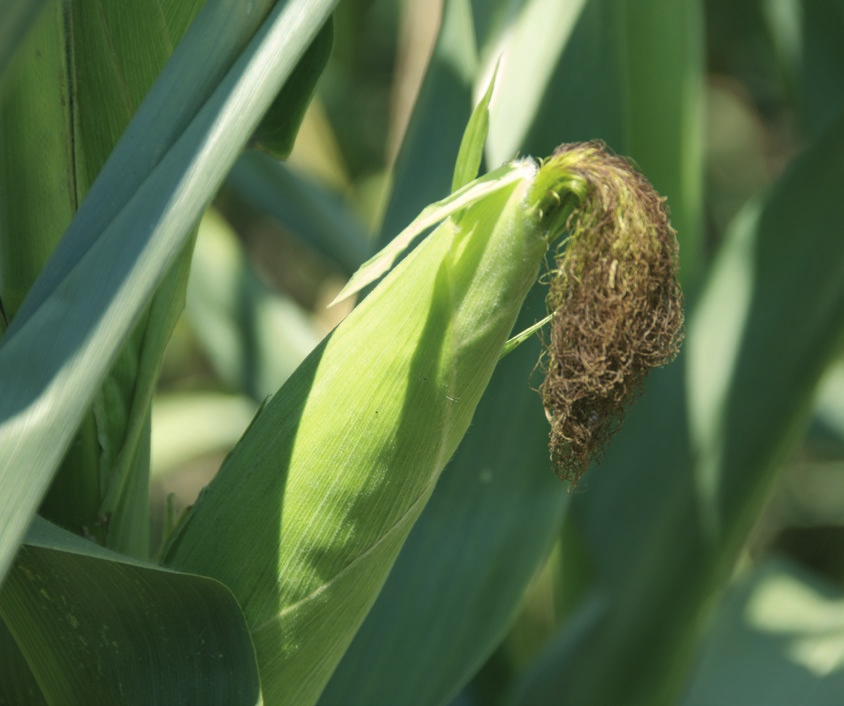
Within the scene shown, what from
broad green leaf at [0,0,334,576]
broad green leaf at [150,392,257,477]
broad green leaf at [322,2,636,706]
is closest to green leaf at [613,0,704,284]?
broad green leaf at [322,2,636,706]

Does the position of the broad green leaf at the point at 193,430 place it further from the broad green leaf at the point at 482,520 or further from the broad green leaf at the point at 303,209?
the broad green leaf at the point at 482,520

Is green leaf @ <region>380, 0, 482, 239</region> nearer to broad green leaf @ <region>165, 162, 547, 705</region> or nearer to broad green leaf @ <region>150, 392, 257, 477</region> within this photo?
broad green leaf @ <region>165, 162, 547, 705</region>

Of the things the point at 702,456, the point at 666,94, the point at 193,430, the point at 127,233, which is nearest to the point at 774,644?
the point at 702,456

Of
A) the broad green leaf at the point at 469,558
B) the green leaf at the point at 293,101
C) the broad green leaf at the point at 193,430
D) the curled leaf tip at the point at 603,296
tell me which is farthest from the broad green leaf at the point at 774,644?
the broad green leaf at the point at 193,430

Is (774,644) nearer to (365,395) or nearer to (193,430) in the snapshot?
(365,395)

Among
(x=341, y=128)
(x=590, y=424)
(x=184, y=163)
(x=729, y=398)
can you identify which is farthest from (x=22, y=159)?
(x=341, y=128)

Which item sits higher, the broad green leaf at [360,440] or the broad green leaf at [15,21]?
the broad green leaf at [15,21]
